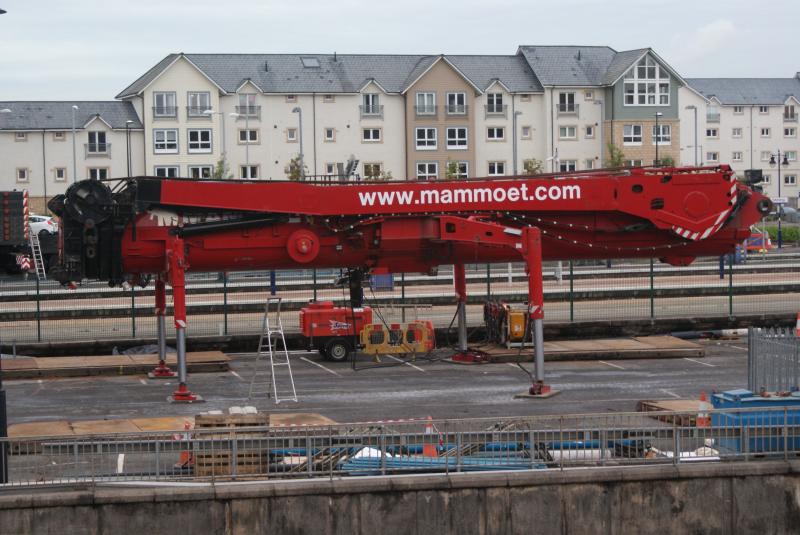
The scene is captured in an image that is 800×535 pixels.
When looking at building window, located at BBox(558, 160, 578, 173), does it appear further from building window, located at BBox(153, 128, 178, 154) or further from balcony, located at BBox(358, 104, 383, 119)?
building window, located at BBox(153, 128, 178, 154)

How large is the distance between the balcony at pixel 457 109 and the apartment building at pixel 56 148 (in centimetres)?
2090

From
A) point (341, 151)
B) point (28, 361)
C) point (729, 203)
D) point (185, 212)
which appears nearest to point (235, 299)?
point (28, 361)

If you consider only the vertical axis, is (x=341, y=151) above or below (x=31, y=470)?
above

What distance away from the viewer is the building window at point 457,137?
8244cm

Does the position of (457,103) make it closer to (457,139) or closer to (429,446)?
(457,139)

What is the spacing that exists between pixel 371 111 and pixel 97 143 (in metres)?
18.5

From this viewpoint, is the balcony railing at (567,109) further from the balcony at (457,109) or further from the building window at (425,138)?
the building window at (425,138)

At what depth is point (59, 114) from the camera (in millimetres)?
81125

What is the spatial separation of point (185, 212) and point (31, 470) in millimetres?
10628

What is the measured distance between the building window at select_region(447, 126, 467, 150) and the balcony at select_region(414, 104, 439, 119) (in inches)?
60.2

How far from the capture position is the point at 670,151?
3408 inches

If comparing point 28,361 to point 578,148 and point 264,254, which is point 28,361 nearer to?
point 264,254

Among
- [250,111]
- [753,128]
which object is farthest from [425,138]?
[753,128]

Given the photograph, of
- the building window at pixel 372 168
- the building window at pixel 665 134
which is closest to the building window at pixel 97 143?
the building window at pixel 372 168
